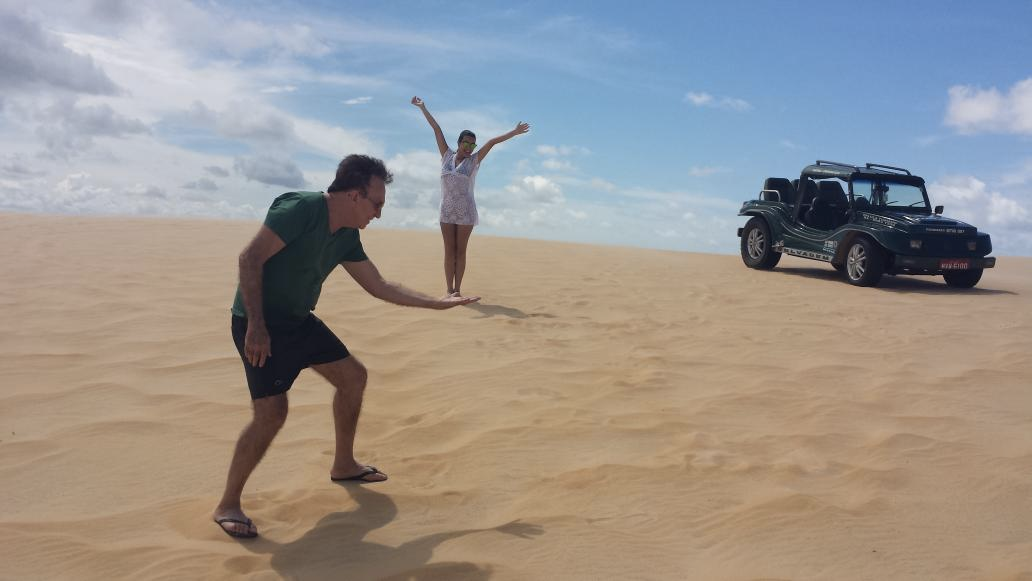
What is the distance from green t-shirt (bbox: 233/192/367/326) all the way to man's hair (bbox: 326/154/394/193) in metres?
0.10

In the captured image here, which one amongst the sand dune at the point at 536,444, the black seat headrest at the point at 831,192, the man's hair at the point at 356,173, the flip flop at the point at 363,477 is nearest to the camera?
the sand dune at the point at 536,444

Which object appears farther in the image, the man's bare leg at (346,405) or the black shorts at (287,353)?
the man's bare leg at (346,405)

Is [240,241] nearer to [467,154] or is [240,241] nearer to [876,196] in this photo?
[467,154]

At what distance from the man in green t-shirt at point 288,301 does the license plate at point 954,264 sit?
919 cm

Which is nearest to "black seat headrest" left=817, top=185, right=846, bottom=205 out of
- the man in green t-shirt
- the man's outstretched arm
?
the man's outstretched arm

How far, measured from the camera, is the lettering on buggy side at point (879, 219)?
32.5ft

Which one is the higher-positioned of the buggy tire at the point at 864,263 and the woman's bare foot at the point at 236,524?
the buggy tire at the point at 864,263

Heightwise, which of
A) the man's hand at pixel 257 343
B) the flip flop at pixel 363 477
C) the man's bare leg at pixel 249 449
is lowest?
the flip flop at pixel 363 477

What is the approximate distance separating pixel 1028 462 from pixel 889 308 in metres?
4.74

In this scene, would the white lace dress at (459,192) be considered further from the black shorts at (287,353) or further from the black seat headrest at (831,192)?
the black seat headrest at (831,192)

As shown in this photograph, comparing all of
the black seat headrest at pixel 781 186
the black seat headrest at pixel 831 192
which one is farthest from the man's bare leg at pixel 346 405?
the black seat headrest at pixel 781 186

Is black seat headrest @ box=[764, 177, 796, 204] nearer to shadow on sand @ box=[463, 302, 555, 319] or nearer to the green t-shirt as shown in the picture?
shadow on sand @ box=[463, 302, 555, 319]

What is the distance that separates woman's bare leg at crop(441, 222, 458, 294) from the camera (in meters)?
7.60

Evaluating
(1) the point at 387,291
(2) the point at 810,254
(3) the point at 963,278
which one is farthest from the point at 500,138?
(3) the point at 963,278
